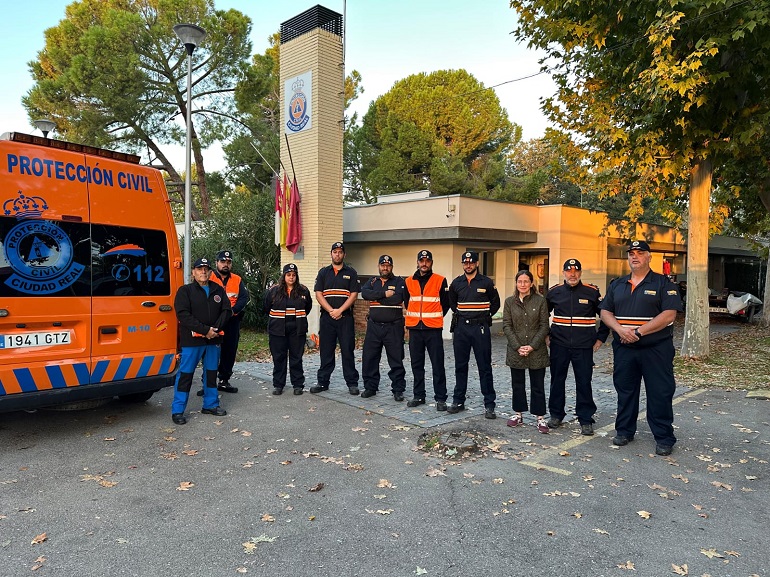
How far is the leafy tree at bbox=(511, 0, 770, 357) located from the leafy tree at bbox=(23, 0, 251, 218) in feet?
43.5

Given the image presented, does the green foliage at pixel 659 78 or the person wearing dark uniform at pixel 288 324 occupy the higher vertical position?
the green foliage at pixel 659 78

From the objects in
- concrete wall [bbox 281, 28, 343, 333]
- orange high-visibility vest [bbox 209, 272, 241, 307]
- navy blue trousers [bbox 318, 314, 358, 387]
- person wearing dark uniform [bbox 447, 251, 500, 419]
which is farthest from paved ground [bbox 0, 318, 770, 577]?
concrete wall [bbox 281, 28, 343, 333]

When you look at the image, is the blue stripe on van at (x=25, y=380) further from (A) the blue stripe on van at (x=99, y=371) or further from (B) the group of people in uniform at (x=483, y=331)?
(B) the group of people in uniform at (x=483, y=331)

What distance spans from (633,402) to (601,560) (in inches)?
94.9

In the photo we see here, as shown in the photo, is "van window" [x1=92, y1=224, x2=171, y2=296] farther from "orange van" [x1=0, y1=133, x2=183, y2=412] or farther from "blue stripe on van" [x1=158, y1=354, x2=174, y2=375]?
"blue stripe on van" [x1=158, y1=354, x2=174, y2=375]

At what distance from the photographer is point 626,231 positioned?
16.6 m

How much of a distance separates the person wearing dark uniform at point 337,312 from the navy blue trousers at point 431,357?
1.05 metres

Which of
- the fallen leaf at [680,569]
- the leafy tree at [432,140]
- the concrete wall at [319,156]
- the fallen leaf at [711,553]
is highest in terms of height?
the leafy tree at [432,140]

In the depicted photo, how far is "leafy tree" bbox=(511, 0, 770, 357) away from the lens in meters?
7.84

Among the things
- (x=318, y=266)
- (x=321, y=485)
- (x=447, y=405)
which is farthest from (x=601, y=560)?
(x=318, y=266)

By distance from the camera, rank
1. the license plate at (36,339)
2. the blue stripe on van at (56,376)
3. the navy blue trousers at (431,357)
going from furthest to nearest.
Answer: the navy blue trousers at (431,357) < the blue stripe on van at (56,376) < the license plate at (36,339)

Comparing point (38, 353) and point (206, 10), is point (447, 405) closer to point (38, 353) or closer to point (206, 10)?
point (38, 353)

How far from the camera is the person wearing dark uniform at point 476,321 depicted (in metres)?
6.17

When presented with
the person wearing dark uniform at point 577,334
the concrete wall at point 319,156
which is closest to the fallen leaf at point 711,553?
the person wearing dark uniform at point 577,334
